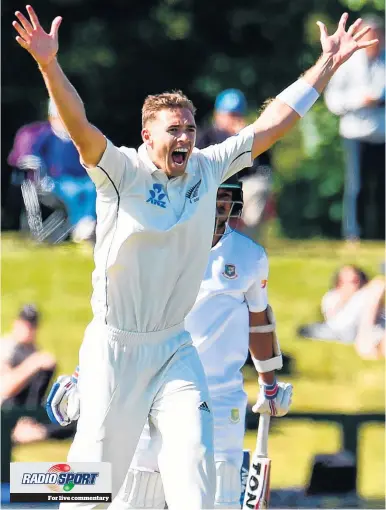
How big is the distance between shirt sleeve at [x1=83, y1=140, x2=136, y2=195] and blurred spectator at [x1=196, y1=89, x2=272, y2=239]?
4.77 m

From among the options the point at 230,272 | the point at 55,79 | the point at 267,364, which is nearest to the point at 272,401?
the point at 267,364

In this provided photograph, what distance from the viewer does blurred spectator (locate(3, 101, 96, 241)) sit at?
1390 cm

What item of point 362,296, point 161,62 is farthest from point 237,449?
point 161,62

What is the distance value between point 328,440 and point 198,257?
4940mm

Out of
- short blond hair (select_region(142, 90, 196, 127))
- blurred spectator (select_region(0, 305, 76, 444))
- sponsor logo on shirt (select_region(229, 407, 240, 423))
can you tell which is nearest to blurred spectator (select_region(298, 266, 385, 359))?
blurred spectator (select_region(0, 305, 76, 444))

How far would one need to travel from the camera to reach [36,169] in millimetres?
14289

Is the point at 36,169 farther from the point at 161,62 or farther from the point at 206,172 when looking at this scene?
the point at 206,172

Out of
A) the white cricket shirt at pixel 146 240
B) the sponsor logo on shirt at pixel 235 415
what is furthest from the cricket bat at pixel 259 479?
the white cricket shirt at pixel 146 240

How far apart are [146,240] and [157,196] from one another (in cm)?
19

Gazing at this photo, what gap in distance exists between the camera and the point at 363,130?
14.4 m

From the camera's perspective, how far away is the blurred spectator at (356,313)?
40.0ft

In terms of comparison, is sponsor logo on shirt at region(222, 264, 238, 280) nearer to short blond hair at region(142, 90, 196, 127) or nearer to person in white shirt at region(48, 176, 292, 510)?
person in white shirt at region(48, 176, 292, 510)

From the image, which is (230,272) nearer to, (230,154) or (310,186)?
(230,154)

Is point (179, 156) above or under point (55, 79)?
under
